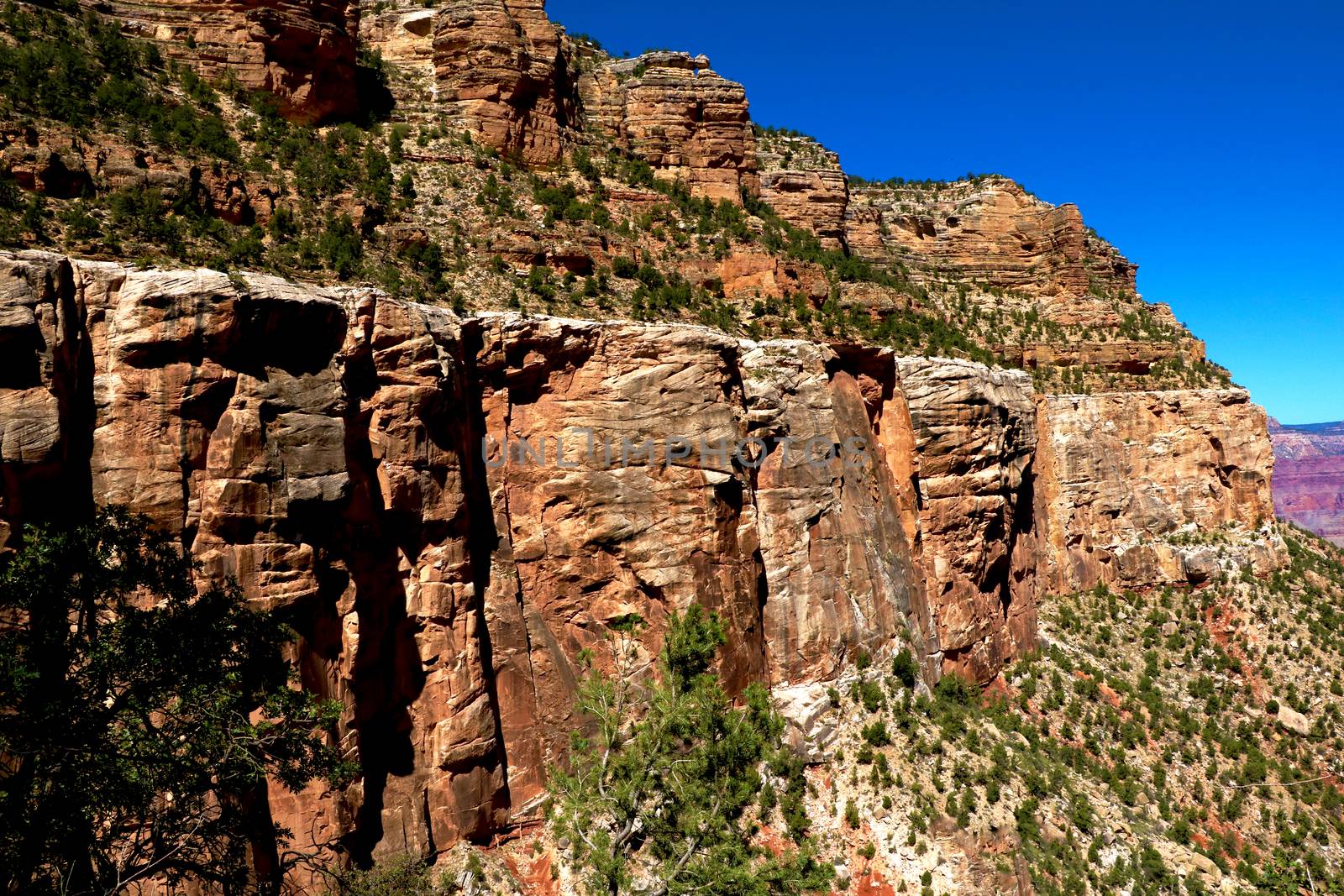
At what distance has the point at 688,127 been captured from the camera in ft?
155

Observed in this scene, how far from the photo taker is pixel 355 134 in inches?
1427

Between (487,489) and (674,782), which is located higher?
(487,489)

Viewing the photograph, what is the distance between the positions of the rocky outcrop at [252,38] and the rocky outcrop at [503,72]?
657 centimetres

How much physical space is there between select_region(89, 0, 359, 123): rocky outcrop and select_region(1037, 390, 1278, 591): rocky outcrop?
138ft

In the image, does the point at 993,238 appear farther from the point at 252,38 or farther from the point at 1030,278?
the point at 252,38

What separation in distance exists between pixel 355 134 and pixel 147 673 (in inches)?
1235

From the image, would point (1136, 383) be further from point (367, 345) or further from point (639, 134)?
point (367, 345)

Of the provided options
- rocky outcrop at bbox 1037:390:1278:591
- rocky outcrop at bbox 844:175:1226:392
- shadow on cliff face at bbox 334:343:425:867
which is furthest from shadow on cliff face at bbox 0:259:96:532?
rocky outcrop at bbox 844:175:1226:392

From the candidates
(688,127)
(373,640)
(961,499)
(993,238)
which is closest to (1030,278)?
(993,238)

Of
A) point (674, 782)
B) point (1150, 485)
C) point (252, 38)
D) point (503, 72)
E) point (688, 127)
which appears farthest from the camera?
point (688, 127)

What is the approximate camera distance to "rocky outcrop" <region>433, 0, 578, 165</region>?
131 feet

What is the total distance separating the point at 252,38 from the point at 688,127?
922 inches

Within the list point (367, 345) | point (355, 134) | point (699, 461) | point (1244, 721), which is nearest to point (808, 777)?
point (699, 461)

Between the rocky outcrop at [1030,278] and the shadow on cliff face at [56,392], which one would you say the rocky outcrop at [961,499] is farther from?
the shadow on cliff face at [56,392]
